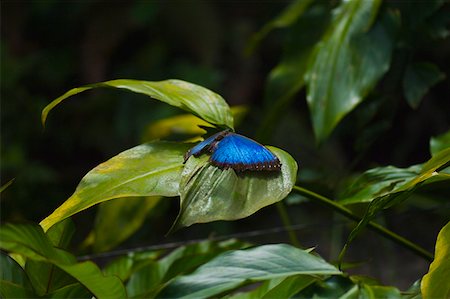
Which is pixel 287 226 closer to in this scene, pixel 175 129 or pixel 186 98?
pixel 175 129

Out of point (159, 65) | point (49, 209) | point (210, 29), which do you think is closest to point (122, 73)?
point (159, 65)

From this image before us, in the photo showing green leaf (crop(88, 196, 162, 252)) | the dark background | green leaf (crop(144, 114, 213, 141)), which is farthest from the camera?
the dark background

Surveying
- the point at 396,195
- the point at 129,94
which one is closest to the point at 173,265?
the point at 396,195

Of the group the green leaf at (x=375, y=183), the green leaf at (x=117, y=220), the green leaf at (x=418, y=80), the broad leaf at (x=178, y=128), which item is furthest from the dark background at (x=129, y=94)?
the green leaf at (x=375, y=183)

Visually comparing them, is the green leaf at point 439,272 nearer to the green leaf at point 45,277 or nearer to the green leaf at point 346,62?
the green leaf at point 45,277

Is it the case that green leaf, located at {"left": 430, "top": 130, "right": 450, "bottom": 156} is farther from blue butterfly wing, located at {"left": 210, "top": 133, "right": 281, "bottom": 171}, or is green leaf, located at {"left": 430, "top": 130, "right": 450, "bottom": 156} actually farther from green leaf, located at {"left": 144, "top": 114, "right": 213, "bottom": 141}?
green leaf, located at {"left": 144, "top": 114, "right": 213, "bottom": 141}

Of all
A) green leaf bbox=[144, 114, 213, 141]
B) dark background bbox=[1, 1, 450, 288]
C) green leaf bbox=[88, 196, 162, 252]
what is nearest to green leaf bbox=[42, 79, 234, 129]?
green leaf bbox=[88, 196, 162, 252]

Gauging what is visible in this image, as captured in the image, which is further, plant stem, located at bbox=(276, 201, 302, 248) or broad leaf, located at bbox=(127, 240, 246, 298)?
plant stem, located at bbox=(276, 201, 302, 248)
